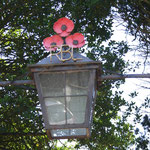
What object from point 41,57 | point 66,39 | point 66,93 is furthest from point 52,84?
point 41,57

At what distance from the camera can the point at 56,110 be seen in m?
3.10

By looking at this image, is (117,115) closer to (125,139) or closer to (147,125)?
(125,139)

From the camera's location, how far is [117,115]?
8.12 m

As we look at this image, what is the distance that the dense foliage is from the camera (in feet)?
24.2

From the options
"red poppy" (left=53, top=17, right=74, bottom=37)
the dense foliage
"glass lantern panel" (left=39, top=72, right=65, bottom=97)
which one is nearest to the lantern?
"glass lantern panel" (left=39, top=72, right=65, bottom=97)

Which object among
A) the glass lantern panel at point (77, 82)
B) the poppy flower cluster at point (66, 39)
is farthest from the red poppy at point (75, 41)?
the glass lantern panel at point (77, 82)

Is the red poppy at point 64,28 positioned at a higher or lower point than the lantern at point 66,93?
higher

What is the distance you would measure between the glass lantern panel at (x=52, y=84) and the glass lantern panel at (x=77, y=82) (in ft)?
0.16

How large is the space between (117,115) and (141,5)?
3035mm

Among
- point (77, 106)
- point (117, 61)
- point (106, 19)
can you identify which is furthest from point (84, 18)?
point (77, 106)

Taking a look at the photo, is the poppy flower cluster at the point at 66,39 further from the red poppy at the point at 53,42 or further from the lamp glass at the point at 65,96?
the lamp glass at the point at 65,96

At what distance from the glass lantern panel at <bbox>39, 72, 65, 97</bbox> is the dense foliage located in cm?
347

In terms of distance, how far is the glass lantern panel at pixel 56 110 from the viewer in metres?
3.06

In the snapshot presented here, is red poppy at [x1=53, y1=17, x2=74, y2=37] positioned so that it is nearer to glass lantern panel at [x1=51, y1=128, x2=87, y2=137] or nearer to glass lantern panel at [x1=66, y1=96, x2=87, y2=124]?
glass lantern panel at [x1=66, y1=96, x2=87, y2=124]
